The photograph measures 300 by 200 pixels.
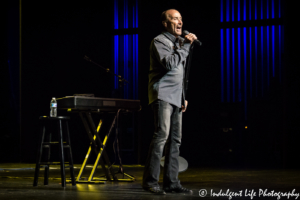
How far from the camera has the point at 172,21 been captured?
2.94 meters

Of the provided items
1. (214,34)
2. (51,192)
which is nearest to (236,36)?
(214,34)

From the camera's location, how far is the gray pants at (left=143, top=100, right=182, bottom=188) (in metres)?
2.81

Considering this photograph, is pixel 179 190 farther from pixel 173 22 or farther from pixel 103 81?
pixel 103 81

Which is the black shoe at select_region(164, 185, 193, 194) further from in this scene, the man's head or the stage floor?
the man's head

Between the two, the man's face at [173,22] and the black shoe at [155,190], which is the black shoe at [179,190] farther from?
the man's face at [173,22]

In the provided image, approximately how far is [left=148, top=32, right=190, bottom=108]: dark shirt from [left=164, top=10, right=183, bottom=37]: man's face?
1.6 inches

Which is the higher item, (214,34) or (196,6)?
(196,6)

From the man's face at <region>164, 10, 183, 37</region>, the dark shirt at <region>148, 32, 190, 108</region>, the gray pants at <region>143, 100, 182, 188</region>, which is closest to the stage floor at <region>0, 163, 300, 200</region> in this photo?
the gray pants at <region>143, 100, 182, 188</region>

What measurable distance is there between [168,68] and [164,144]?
572 mm

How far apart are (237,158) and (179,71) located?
12.7ft

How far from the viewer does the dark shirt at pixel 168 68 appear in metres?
2.80

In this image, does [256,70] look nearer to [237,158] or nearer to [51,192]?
[237,158]

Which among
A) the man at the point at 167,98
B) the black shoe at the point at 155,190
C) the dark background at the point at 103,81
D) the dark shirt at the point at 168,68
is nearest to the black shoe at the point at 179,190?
the man at the point at 167,98

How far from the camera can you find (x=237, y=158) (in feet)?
21.0
